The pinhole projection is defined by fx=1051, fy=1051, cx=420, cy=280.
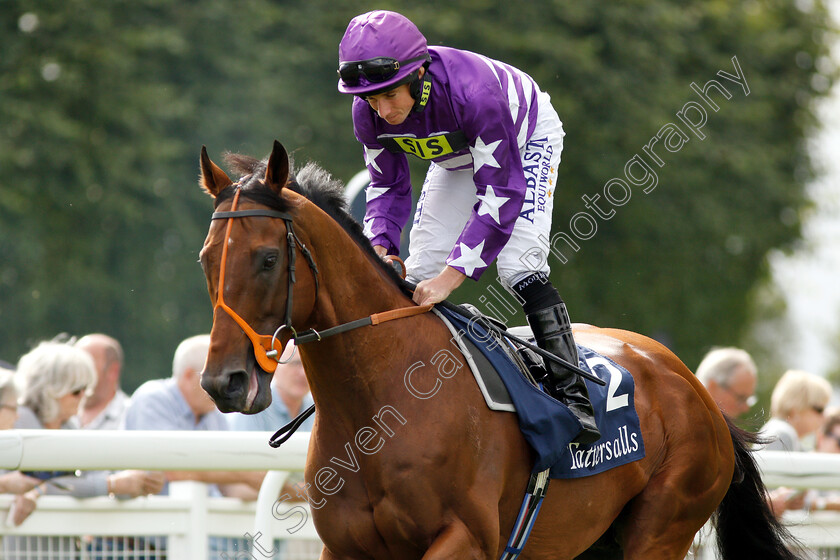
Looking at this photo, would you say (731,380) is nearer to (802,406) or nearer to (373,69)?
(802,406)

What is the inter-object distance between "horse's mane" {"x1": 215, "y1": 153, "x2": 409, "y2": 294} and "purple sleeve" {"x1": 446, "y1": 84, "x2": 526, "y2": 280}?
0.28 meters

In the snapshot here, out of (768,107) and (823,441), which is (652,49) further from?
(823,441)

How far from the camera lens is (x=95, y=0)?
14258 millimetres

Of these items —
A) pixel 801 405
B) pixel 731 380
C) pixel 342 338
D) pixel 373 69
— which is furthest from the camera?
pixel 801 405

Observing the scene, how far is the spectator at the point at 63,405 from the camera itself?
4461 millimetres

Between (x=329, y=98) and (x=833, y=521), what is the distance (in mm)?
11741

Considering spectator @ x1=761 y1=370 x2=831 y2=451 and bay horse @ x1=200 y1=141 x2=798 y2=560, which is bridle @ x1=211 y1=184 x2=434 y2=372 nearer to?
bay horse @ x1=200 y1=141 x2=798 y2=560

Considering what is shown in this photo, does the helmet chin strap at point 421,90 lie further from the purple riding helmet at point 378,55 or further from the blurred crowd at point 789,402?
the blurred crowd at point 789,402

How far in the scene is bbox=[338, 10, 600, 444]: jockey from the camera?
11.7ft

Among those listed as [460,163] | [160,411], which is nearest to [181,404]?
[160,411]

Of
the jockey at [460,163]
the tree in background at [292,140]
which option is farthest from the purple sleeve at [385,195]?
the tree in background at [292,140]

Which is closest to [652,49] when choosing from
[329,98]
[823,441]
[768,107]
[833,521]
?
[768,107]

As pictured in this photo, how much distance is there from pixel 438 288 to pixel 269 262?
0.77 m

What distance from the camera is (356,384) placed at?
3.36 metres
